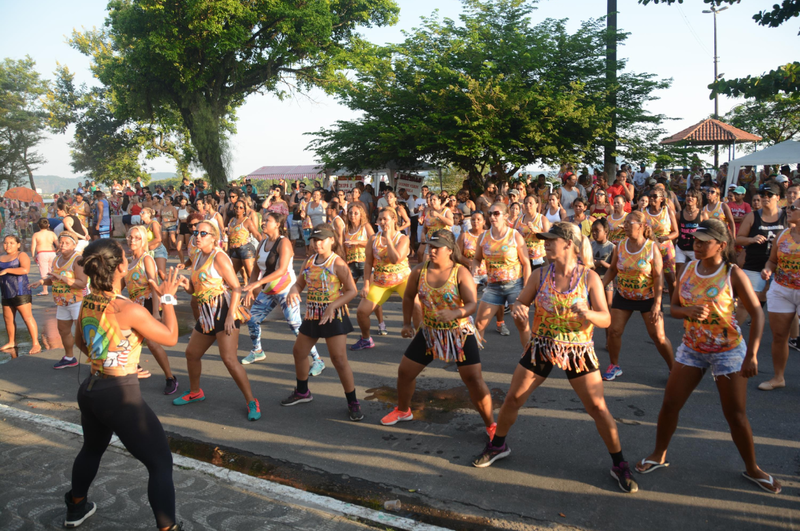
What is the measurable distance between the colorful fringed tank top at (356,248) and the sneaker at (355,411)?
10.9 feet

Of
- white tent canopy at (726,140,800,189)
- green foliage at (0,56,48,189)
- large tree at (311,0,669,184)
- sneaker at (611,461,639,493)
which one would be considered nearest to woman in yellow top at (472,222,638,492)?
sneaker at (611,461,639,493)

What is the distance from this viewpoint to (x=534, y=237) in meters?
8.51

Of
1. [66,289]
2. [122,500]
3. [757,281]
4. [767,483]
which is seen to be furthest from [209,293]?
[757,281]

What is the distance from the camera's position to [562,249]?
12.8 ft

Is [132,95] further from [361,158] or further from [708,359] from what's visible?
[708,359]

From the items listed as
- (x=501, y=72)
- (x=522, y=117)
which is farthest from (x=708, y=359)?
(x=501, y=72)

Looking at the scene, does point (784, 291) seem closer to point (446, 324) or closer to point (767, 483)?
point (767, 483)

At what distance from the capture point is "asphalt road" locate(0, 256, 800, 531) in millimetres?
3717

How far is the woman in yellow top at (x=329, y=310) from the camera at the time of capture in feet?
17.0

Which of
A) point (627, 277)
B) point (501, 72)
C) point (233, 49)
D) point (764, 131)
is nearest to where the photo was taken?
point (627, 277)

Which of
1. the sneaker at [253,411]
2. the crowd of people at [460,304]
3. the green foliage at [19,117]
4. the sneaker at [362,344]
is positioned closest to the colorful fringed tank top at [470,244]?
the crowd of people at [460,304]

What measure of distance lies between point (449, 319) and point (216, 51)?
80.2 ft

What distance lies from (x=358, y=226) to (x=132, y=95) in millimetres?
22717

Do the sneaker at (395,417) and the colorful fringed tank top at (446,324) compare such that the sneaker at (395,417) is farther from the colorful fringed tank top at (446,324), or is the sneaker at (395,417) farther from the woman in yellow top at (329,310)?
the colorful fringed tank top at (446,324)
